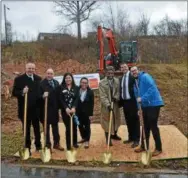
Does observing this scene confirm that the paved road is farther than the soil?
No

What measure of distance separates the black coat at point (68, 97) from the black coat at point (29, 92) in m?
0.48

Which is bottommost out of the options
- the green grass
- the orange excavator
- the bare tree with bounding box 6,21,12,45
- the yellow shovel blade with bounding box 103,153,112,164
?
the green grass

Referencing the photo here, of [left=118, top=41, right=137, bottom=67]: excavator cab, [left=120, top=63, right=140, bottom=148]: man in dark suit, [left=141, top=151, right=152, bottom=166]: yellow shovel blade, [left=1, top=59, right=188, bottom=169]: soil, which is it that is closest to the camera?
[left=141, top=151, right=152, bottom=166]: yellow shovel blade

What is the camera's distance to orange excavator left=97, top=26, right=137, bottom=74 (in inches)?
747

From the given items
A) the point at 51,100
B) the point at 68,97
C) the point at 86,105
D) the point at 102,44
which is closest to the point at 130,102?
the point at 86,105

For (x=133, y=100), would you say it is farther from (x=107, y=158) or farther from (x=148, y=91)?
(x=107, y=158)

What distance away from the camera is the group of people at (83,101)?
741cm

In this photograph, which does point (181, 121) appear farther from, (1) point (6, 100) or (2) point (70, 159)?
(1) point (6, 100)

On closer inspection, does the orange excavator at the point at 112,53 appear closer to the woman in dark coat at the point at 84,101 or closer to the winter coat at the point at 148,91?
the woman in dark coat at the point at 84,101

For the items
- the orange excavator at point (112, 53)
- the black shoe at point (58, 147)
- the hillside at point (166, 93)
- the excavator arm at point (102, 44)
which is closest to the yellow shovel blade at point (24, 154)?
the black shoe at point (58, 147)

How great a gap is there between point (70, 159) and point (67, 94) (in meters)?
1.26

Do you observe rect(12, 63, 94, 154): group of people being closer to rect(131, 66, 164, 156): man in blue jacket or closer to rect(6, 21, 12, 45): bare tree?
rect(131, 66, 164, 156): man in blue jacket

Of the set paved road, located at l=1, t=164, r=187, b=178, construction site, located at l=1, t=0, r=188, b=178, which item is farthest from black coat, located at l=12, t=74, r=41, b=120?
paved road, located at l=1, t=164, r=187, b=178

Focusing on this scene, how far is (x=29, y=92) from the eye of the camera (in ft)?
24.6
